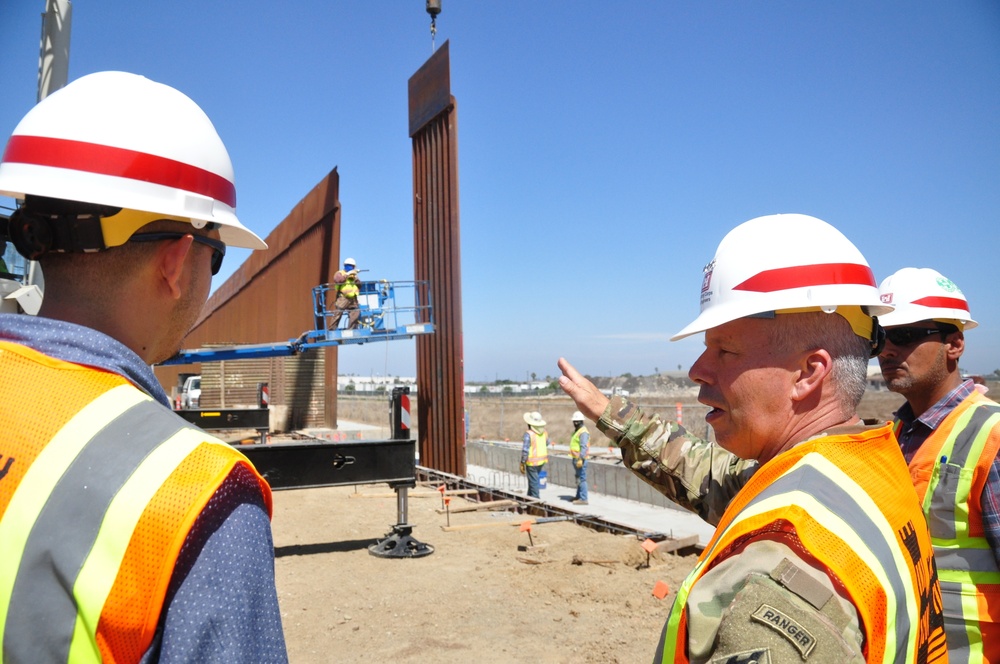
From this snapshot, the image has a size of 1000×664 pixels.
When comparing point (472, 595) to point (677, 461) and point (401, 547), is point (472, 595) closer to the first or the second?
point (401, 547)

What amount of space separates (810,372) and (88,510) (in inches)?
61.0

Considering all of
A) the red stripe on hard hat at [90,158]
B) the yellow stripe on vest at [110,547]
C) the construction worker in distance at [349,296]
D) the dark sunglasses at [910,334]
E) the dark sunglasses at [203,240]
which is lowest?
the yellow stripe on vest at [110,547]

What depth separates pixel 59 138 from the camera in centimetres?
126

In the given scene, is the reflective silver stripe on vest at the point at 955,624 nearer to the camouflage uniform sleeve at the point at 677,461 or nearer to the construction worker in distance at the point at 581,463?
the camouflage uniform sleeve at the point at 677,461

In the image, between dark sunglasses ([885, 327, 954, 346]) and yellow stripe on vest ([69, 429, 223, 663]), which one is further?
dark sunglasses ([885, 327, 954, 346])

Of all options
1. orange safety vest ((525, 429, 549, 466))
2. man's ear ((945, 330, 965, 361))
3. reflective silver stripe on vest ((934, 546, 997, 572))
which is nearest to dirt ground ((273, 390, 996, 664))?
man's ear ((945, 330, 965, 361))

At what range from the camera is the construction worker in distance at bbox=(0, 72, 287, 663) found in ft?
3.06

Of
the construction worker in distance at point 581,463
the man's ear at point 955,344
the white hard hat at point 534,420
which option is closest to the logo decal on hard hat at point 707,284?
the man's ear at point 955,344

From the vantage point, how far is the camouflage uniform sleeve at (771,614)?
1.09 m

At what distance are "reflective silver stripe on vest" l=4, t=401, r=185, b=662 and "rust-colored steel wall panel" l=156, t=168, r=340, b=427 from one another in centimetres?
1789

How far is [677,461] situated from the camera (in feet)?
8.34

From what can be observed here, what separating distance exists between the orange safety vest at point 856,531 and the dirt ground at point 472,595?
3.71 m

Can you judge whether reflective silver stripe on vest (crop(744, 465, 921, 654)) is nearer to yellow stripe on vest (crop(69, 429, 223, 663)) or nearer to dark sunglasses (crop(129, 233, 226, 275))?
yellow stripe on vest (crop(69, 429, 223, 663))

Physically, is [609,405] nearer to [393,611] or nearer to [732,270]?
[732,270]
